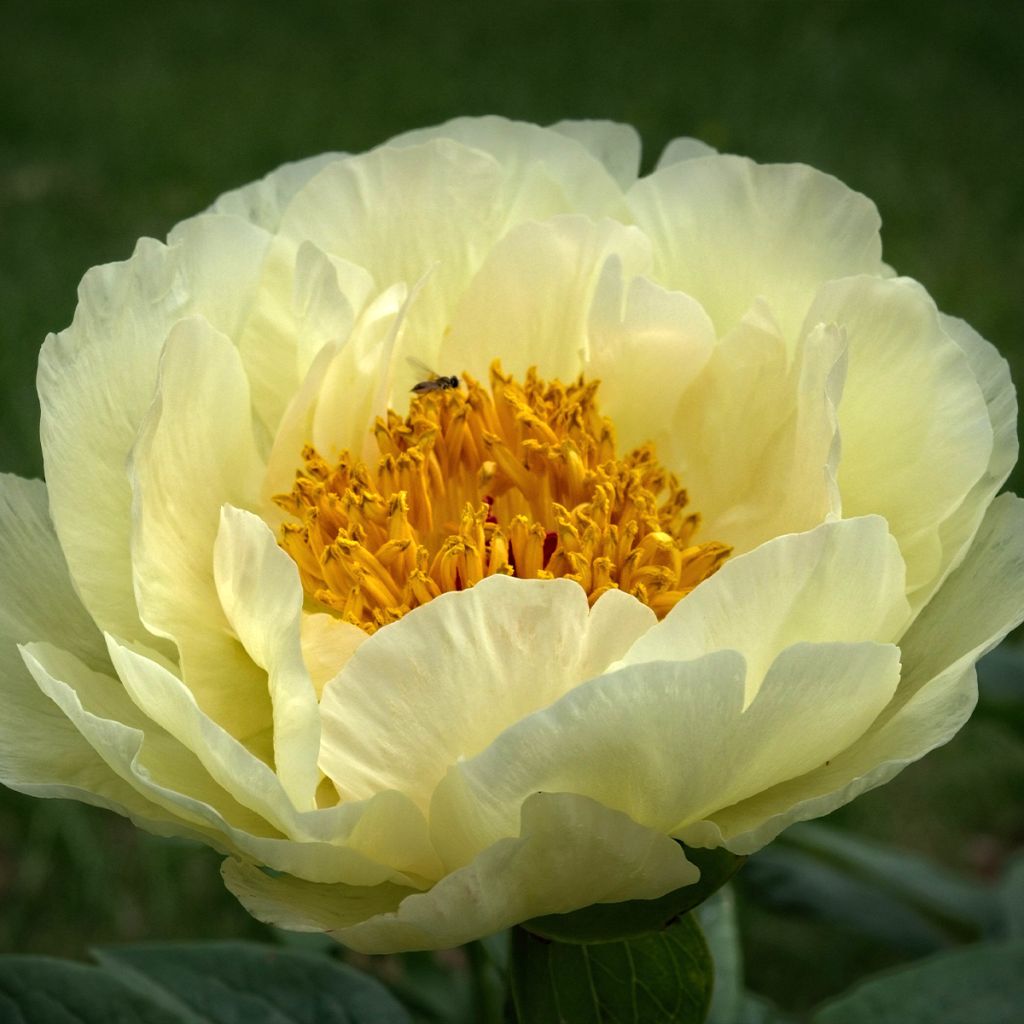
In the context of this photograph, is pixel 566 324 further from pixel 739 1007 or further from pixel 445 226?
pixel 739 1007

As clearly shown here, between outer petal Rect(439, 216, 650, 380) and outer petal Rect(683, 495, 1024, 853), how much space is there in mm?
331

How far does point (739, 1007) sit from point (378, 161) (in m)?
0.75

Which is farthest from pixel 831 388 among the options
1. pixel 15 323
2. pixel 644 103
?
pixel 644 103

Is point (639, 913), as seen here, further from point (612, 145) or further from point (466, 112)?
point (466, 112)

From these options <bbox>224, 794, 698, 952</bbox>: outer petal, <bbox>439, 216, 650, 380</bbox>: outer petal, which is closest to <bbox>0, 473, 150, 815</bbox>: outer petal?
<bbox>224, 794, 698, 952</bbox>: outer petal

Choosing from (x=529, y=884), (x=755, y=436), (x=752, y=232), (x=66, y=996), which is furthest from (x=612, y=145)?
(x=66, y=996)

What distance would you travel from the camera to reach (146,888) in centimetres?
205

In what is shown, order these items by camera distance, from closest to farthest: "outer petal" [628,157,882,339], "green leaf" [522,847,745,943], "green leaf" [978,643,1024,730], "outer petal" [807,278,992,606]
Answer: "green leaf" [522,847,745,943]
"outer petal" [807,278,992,606]
"outer petal" [628,157,882,339]
"green leaf" [978,643,1024,730]

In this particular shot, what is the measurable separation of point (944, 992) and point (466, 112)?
3676 mm

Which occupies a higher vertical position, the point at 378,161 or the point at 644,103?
the point at 378,161

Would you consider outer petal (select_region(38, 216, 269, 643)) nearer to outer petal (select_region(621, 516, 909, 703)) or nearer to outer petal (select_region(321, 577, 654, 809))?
outer petal (select_region(321, 577, 654, 809))

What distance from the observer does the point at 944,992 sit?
1.10 metres

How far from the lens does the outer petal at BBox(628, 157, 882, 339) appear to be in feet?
3.29

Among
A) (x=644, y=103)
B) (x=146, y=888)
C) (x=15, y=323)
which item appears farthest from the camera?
(x=644, y=103)
